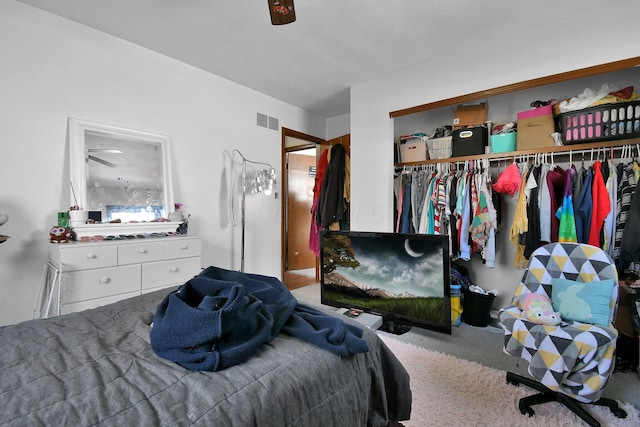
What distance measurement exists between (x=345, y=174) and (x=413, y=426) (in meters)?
2.91

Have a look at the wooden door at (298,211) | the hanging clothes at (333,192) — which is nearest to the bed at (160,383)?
the hanging clothes at (333,192)

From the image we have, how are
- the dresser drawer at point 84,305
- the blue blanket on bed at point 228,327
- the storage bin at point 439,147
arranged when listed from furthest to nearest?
1. the storage bin at point 439,147
2. the dresser drawer at point 84,305
3. the blue blanket on bed at point 228,327

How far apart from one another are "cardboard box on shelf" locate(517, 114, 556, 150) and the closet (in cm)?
7

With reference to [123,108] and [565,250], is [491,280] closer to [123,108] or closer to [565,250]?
[565,250]

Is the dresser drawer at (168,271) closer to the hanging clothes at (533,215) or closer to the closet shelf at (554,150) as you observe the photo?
the closet shelf at (554,150)

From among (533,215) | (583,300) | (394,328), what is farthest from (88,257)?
(533,215)

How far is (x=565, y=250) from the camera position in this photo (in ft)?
6.16

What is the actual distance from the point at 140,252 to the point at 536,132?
10.9 feet

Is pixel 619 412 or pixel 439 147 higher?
pixel 439 147

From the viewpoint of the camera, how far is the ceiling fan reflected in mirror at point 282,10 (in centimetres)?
144

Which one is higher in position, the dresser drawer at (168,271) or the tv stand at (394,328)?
the dresser drawer at (168,271)

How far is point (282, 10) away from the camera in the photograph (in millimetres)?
1477

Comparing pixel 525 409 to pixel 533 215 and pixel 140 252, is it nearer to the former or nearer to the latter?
pixel 533 215

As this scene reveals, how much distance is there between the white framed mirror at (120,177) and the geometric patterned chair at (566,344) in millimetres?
2702
